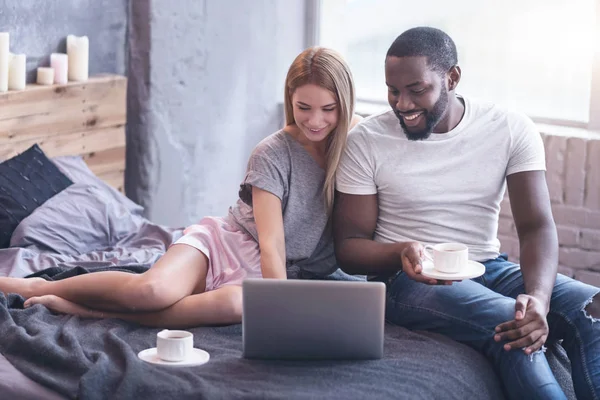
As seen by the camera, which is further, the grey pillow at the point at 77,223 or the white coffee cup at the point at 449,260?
the grey pillow at the point at 77,223

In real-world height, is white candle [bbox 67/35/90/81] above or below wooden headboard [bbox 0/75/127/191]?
above

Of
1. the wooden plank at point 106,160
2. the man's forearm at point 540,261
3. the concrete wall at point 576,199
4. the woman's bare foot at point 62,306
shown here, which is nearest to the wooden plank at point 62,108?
the wooden plank at point 106,160

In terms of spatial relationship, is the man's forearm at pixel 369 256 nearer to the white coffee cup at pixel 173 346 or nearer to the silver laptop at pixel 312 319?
the silver laptop at pixel 312 319

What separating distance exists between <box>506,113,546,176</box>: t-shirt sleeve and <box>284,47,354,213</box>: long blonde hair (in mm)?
443

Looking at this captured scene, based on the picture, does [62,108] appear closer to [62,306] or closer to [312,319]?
[62,306]

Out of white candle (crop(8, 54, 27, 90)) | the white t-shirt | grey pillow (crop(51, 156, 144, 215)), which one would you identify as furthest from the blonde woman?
white candle (crop(8, 54, 27, 90))

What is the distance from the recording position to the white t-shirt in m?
2.56

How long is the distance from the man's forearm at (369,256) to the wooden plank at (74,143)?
53.1 inches

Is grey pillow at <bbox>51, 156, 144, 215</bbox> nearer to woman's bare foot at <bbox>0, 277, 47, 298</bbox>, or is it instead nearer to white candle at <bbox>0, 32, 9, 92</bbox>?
white candle at <bbox>0, 32, 9, 92</bbox>

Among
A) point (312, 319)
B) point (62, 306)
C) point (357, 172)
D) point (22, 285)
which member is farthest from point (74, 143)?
point (312, 319)

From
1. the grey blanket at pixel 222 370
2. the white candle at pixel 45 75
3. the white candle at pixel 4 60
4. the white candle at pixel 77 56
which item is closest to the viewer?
the grey blanket at pixel 222 370

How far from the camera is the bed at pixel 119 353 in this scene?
81.7 inches

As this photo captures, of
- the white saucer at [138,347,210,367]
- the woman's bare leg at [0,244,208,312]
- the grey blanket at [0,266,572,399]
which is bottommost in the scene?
the grey blanket at [0,266,572,399]

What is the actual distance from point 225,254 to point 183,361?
52 cm
